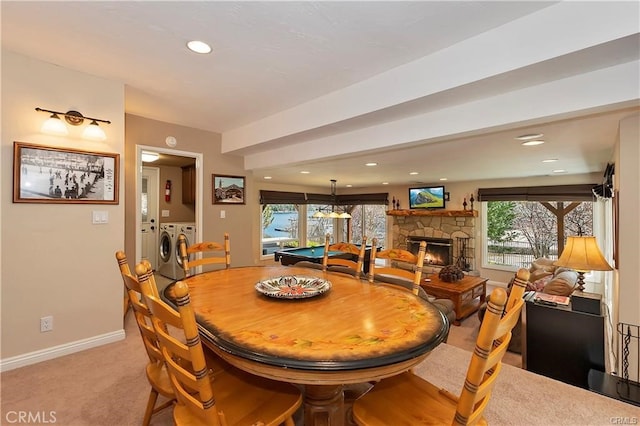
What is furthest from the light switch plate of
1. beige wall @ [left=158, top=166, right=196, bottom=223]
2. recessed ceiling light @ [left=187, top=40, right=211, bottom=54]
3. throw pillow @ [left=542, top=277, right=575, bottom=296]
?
throw pillow @ [left=542, top=277, right=575, bottom=296]

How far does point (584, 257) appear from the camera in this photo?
8.14 feet

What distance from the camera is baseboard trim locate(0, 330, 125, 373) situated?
7.67 feet

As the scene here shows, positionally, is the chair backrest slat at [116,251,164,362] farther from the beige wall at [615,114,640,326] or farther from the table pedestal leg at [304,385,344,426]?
Result: the beige wall at [615,114,640,326]

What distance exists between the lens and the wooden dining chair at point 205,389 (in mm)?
Answer: 946

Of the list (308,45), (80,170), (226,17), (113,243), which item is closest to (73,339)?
(113,243)

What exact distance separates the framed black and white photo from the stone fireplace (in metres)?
6.85

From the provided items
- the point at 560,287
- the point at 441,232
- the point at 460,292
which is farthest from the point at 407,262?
the point at 441,232

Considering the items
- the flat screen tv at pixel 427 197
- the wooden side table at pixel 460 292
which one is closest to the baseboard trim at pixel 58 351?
the wooden side table at pixel 460 292

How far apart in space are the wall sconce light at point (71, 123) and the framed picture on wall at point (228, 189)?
1.72 m

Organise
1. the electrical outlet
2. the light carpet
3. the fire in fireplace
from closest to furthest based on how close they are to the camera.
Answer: the light carpet
the electrical outlet
the fire in fireplace

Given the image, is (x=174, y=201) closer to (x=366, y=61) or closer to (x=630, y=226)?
(x=366, y=61)

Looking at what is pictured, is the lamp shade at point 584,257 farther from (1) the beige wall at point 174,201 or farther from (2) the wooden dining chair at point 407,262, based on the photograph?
(1) the beige wall at point 174,201

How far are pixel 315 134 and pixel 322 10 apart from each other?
1.68 metres

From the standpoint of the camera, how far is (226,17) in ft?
5.93
